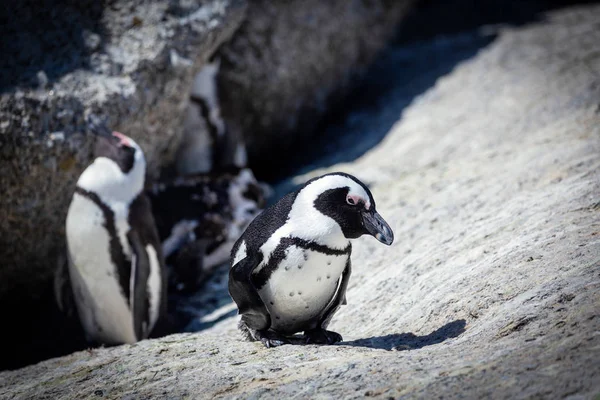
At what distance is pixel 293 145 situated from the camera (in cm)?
563

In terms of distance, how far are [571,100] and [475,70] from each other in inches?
57.2

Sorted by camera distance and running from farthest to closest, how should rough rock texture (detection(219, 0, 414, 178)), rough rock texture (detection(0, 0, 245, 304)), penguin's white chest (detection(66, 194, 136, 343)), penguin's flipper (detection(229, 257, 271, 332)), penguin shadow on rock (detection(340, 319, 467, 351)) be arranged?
rough rock texture (detection(219, 0, 414, 178)) → rough rock texture (detection(0, 0, 245, 304)) → penguin's white chest (detection(66, 194, 136, 343)) → penguin's flipper (detection(229, 257, 271, 332)) → penguin shadow on rock (detection(340, 319, 467, 351))

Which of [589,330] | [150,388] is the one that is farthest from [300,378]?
[589,330]

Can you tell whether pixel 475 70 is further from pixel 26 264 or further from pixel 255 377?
pixel 255 377

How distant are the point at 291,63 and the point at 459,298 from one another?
10.3 feet

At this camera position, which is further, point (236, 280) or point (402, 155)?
point (402, 155)

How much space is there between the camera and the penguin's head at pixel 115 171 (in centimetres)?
322

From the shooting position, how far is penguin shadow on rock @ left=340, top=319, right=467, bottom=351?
2162 millimetres

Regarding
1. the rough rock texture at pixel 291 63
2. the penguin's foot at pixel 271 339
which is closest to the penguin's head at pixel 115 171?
the penguin's foot at pixel 271 339

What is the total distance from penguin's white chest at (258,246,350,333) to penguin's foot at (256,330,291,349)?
0.14 ft

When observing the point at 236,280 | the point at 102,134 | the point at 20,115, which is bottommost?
the point at 236,280

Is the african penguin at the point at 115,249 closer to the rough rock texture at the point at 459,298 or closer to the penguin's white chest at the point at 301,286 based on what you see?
the rough rock texture at the point at 459,298

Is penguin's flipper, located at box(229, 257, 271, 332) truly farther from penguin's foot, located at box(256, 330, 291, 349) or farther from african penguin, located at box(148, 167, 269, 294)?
african penguin, located at box(148, 167, 269, 294)

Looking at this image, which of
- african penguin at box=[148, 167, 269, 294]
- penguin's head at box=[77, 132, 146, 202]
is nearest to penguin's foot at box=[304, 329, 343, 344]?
penguin's head at box=[77, 132, 146, 202]
